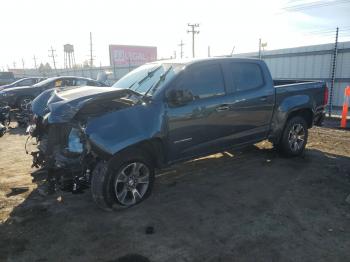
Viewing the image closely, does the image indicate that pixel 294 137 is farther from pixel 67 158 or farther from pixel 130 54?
pixel 130 54

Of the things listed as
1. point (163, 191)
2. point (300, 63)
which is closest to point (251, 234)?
point (163, 191)

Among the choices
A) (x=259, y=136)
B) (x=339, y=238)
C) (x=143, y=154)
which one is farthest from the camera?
(x=259, y=136)

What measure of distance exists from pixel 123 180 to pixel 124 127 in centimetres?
71

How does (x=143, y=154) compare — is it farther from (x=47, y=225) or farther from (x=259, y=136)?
(x=259, y=136)

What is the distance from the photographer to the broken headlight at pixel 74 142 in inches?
169

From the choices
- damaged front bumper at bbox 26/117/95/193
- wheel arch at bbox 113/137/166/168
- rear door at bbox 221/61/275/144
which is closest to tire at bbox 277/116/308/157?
rear door at bbox 221/61/275/144

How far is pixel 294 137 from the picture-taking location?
22.3 feet

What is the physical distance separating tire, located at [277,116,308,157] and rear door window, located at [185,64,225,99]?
6.51 feet

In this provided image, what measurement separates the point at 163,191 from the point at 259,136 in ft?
7.26

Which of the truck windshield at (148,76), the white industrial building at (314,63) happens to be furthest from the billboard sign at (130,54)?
the truck windshield at (148,76)

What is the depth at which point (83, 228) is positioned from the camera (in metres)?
4.00

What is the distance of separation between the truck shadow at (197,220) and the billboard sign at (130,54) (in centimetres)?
5942

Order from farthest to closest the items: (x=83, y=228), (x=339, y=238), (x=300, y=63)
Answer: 1. (x=300, y=63)
2. (x=83, y=228)
3. (x=339, y=238)

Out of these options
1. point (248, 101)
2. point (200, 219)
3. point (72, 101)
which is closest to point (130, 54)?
point (248, 101)
